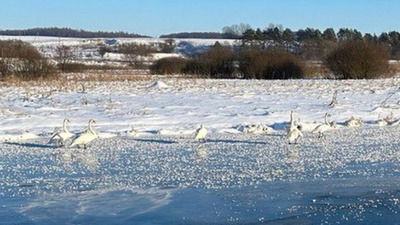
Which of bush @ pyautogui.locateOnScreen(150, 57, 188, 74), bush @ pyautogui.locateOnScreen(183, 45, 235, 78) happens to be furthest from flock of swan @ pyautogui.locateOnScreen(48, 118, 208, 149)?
bush @ pyautogui.locateOnScreen(150, 57, 188, 74)

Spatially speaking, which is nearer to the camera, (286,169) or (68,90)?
(286,169)

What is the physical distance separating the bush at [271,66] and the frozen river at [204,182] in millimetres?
29463

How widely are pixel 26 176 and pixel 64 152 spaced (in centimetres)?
273

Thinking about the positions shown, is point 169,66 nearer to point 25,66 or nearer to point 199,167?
point 25,66

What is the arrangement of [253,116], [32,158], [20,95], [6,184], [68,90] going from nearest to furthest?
[6,184] → [32,158] → [253,116] → [20,95] → [68,90]

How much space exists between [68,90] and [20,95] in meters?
2.98

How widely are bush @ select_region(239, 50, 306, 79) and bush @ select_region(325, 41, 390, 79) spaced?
9.98ft

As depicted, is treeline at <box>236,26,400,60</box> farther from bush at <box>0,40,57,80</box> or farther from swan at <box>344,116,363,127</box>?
swan at <box>344,116,363,127</box>

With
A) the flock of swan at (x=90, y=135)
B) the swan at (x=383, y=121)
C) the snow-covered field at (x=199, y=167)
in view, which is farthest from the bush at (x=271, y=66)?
A: the flock of swan at (x=90, y=135)

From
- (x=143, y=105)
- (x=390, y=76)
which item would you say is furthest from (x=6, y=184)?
(x=390, y=76)

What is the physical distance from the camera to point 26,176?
1016cm

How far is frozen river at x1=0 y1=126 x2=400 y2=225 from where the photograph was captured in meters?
7.54

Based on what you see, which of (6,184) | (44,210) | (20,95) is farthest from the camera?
(20,95)

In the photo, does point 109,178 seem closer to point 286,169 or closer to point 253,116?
point 286,169
